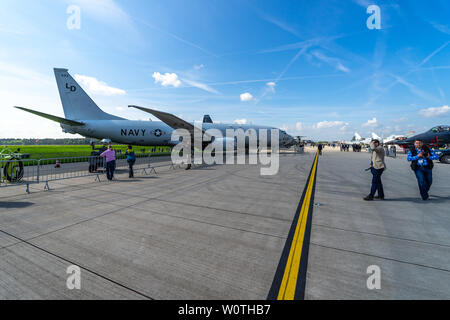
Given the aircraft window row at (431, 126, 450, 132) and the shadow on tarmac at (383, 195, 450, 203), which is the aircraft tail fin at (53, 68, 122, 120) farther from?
the aircraft window row at (431, 126, 450, 132)

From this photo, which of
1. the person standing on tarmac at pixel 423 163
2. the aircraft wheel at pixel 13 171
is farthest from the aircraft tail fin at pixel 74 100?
the person standing on tarmac at pixel 423 163

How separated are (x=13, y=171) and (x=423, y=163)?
618 inches

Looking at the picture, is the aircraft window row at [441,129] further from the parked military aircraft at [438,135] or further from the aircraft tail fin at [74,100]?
the aircraft tail fin at [74,100]

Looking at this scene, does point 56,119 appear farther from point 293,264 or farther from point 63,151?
point 293,264

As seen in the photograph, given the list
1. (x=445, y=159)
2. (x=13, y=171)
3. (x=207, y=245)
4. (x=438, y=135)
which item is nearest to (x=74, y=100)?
(x=13, y=171)

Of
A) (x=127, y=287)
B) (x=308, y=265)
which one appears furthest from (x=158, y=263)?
(x=308, y=265)

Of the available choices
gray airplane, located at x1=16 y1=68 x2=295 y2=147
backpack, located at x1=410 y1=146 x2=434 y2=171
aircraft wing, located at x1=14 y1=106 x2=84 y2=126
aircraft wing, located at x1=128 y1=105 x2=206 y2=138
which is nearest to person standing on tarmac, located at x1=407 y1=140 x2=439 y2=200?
backpack, located at x1=410 y1=146 x2=434 y2=171

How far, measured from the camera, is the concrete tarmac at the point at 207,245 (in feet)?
8.12

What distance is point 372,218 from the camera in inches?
199

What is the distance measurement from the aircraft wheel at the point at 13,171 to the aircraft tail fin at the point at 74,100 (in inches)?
661

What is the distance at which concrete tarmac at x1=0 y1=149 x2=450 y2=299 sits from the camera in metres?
2.47

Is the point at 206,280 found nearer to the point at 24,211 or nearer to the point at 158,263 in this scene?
the point at 158,263

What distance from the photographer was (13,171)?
7.81 m

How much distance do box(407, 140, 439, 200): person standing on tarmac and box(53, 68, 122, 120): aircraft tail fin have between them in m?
27.9
